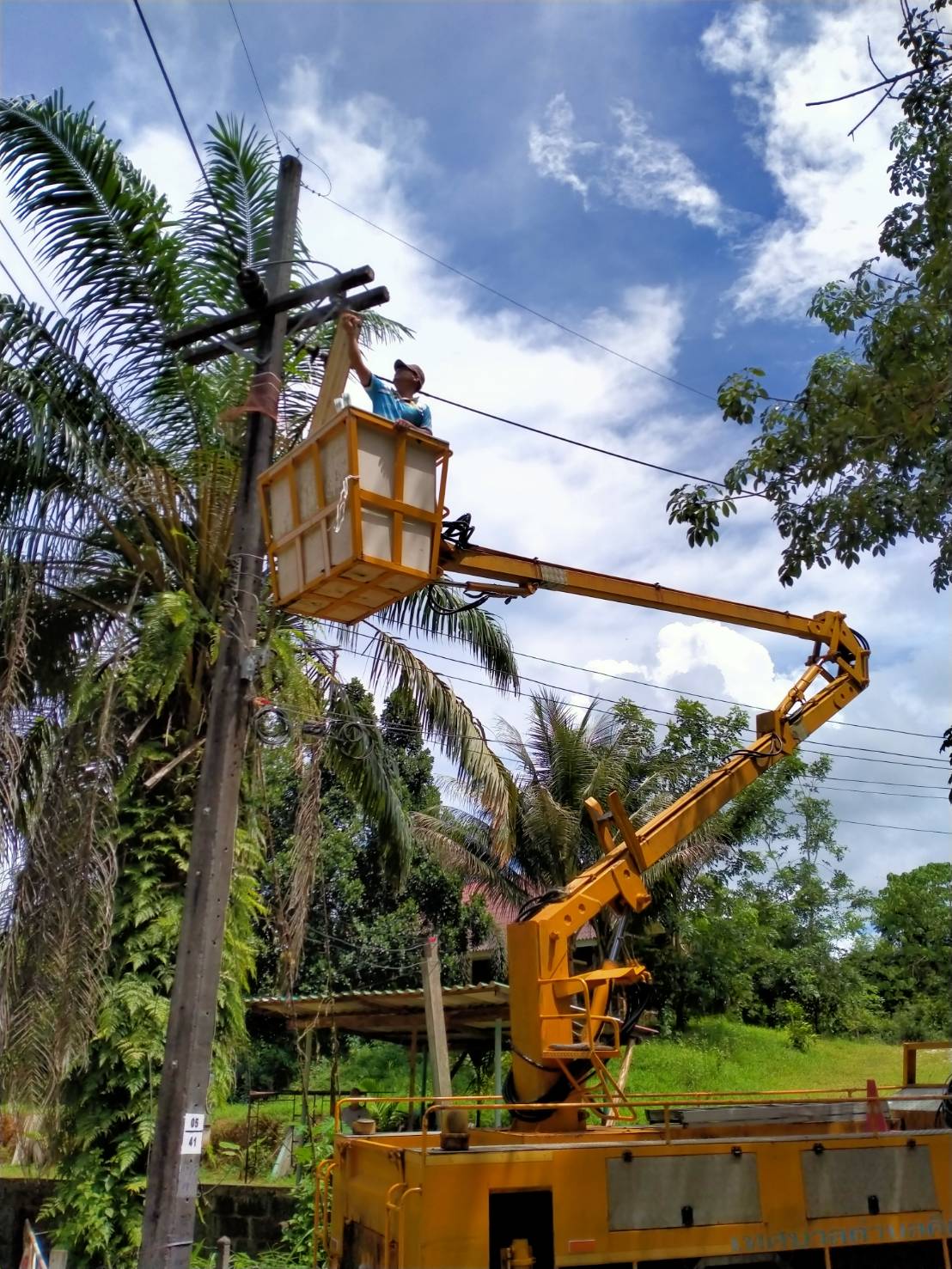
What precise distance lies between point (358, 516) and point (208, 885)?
8.28 feet

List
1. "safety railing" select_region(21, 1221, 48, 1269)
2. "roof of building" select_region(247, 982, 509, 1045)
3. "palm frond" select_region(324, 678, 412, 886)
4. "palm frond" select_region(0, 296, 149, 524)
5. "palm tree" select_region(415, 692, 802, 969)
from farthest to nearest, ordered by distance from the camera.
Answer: "palm tree" select_region(415, 692, 802, 969) < "roof of building" select_region(247, 982, 509, 1045) < "palm frond" select_region(324, 678, 412, 886) < "palm frond" select_region(0, 296, 149, 524) < "safety railing" select_region(21, 1221, 48, 1269)

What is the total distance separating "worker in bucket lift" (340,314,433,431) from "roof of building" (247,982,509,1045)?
7.89 m

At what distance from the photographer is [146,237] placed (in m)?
10.7

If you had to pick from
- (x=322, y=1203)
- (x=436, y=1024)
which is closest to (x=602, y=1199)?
(x=322, y=1203)

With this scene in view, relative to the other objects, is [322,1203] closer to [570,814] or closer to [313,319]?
[313,319]

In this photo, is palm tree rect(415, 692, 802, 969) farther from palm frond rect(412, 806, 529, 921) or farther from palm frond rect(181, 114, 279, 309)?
palm frond rect(181, 114, 279, 309)

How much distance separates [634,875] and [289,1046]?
1657 cm

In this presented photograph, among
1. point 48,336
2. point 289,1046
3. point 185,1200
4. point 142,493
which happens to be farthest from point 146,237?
point 289,1046

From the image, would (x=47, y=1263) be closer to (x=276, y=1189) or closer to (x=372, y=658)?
(x=276, y=1189)

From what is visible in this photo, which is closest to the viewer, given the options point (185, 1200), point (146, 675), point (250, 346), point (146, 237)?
point (185, 1200)

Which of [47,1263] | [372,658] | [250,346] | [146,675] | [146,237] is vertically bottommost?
[47,1263]

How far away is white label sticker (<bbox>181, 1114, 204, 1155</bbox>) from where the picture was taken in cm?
645

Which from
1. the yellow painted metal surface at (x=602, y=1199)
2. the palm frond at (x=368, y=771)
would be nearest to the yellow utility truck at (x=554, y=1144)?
the yellow painted metal surface at (x=602, y=1199)

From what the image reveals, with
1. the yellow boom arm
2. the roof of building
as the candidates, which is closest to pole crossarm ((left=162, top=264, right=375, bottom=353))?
the yellow boom arm
